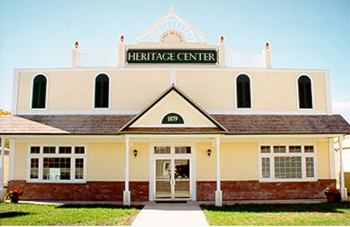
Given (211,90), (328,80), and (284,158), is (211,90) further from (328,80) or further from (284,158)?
(328,80)

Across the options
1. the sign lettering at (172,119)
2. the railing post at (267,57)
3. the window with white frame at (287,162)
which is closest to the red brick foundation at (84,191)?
the sign lettering at (172,119)

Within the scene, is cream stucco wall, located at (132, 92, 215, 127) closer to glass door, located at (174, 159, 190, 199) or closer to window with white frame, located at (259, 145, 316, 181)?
glass door, located at (174, 159, 190, 199)

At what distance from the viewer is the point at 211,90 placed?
16.4 meters

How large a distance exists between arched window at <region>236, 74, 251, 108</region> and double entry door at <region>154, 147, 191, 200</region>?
12.7 feet

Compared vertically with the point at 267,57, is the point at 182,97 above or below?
below

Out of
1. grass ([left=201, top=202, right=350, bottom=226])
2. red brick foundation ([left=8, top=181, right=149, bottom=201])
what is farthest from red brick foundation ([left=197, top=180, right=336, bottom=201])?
red brick foundation ([left=8, top=181, right=149, bottom=201])

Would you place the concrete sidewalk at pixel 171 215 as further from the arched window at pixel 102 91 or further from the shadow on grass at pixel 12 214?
the arched window at pixel 102 91

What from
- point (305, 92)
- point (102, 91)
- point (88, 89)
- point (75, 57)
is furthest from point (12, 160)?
point (305, 92)

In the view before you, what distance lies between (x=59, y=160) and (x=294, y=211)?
10.8 m

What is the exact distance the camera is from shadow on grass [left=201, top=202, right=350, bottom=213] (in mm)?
12305

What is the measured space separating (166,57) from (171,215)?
8.43 meters

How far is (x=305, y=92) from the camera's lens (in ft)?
55.0

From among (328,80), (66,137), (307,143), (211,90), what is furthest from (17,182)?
(328,80)

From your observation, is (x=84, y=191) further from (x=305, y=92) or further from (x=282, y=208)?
(x=305, y=92)
